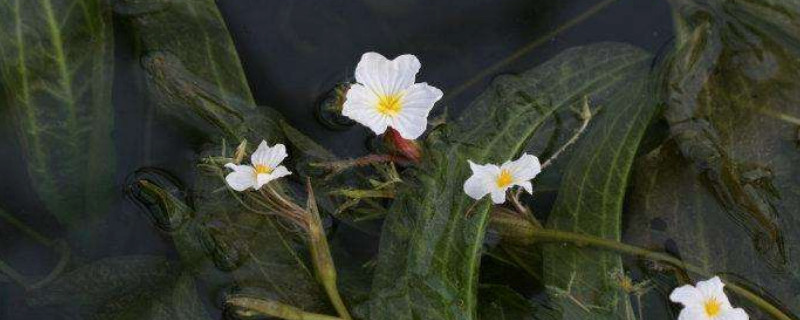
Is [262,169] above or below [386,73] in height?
below

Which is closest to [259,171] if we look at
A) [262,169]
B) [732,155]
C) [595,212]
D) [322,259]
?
[262,169]

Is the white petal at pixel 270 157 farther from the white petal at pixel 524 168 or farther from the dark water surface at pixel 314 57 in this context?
the white petal at pixel 524 168

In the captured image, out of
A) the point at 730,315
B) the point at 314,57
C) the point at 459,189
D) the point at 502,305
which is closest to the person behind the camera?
the point at 730,315

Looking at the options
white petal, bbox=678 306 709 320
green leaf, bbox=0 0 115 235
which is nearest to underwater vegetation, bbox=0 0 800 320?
green leaf, bbox=0 0 115 235

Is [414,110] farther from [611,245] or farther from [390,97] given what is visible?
[611,245]

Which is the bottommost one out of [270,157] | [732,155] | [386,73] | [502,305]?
[270,157]

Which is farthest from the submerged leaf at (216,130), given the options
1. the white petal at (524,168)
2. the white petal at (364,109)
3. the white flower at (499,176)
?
the white petal at (524,168)

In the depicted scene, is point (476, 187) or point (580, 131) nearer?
point (476, 187)
